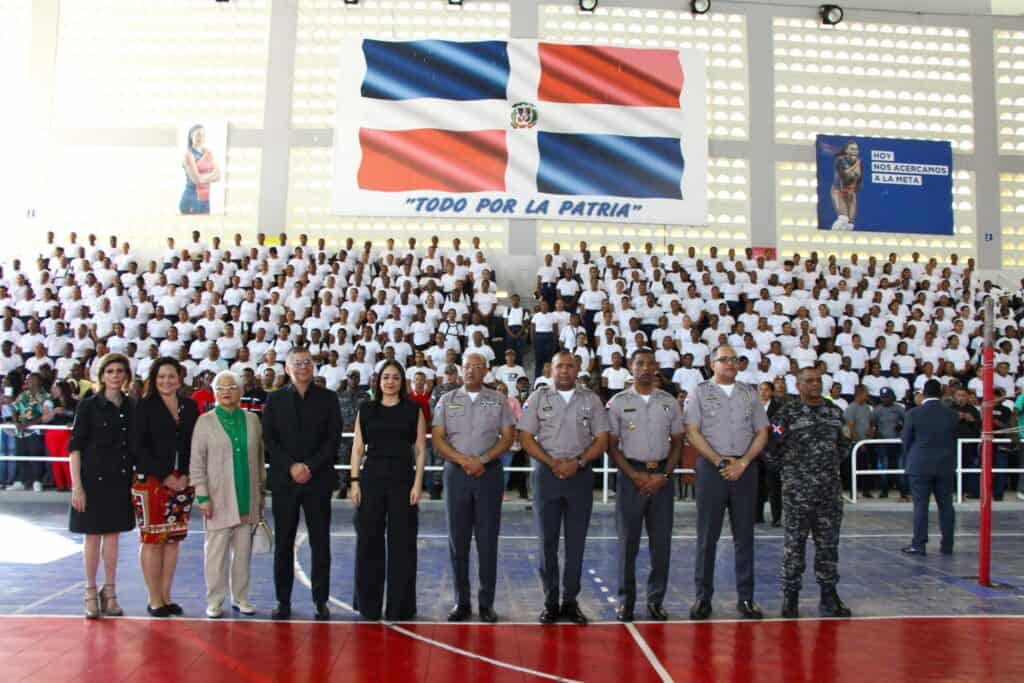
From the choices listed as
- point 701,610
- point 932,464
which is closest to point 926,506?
point 932,464

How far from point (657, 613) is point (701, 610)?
35 centimetres

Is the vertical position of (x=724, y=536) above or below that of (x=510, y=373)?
below

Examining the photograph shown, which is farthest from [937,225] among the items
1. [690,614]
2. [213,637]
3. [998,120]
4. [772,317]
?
[213,637]

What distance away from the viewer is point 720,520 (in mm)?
6590

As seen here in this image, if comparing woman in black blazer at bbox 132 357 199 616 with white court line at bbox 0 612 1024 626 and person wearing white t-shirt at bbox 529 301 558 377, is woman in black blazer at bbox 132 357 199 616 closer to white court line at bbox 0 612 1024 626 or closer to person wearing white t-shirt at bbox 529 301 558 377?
white court line at bbox 0 612 1024 626

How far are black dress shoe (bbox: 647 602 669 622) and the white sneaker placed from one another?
Result: 9.70 feet

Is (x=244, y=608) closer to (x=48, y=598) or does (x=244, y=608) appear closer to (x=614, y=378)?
(x=48, y=598)

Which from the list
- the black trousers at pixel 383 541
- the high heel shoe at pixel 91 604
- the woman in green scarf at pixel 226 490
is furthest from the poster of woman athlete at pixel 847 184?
the high heel shoe at pixel 91 604

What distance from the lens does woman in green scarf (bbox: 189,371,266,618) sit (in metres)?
6.27

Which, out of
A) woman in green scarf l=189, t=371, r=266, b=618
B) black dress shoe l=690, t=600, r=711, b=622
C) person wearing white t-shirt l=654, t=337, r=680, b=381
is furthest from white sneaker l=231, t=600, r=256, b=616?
person wearing white t-shirt l=654, t=337, r=680, b=381

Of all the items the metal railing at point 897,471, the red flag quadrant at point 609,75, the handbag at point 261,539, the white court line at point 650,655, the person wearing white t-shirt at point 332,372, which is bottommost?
the white court line at point 650,655

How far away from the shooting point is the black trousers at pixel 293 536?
6297mm

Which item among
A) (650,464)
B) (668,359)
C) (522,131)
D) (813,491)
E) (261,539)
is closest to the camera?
(261,539)

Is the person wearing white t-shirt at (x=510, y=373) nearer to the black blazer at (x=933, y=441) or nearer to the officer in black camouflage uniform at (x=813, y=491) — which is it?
the black blazer at (x=933, y=441)
